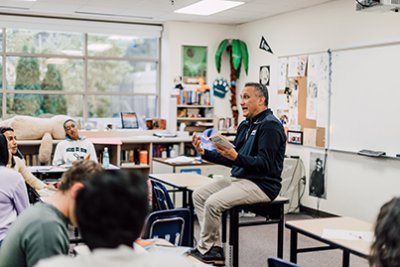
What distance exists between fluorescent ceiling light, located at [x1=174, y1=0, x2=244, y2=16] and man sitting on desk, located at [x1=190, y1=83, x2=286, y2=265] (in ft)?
9.13

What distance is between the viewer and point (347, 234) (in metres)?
3.11

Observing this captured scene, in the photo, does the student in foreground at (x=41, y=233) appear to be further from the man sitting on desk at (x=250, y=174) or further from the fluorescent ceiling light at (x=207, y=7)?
the fluorescent ceiling light at (x=207, y=7)

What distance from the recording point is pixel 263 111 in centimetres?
457

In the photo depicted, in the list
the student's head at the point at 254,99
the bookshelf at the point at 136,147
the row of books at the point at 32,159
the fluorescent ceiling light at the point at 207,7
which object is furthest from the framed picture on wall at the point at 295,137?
the row of books at the point at 32,159

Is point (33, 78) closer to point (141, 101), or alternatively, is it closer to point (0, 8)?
point (0, 8)

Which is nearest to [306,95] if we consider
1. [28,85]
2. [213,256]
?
[213,256]

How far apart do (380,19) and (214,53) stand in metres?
3.37

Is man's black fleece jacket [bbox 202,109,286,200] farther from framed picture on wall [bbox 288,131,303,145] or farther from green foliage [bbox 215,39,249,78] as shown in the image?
green foliage [bbox 215,39,249,78]

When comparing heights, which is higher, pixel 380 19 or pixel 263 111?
pixel 380 19

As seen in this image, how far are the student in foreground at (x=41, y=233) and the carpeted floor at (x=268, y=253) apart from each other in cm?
302

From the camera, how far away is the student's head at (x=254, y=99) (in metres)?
4.57

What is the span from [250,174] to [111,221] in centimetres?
309

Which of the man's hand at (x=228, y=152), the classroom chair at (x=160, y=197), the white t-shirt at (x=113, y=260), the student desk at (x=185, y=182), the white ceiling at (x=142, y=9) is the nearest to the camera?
the white t-shirt at (x=113, y=260)

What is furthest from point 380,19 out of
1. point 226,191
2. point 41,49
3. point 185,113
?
point 41,49
